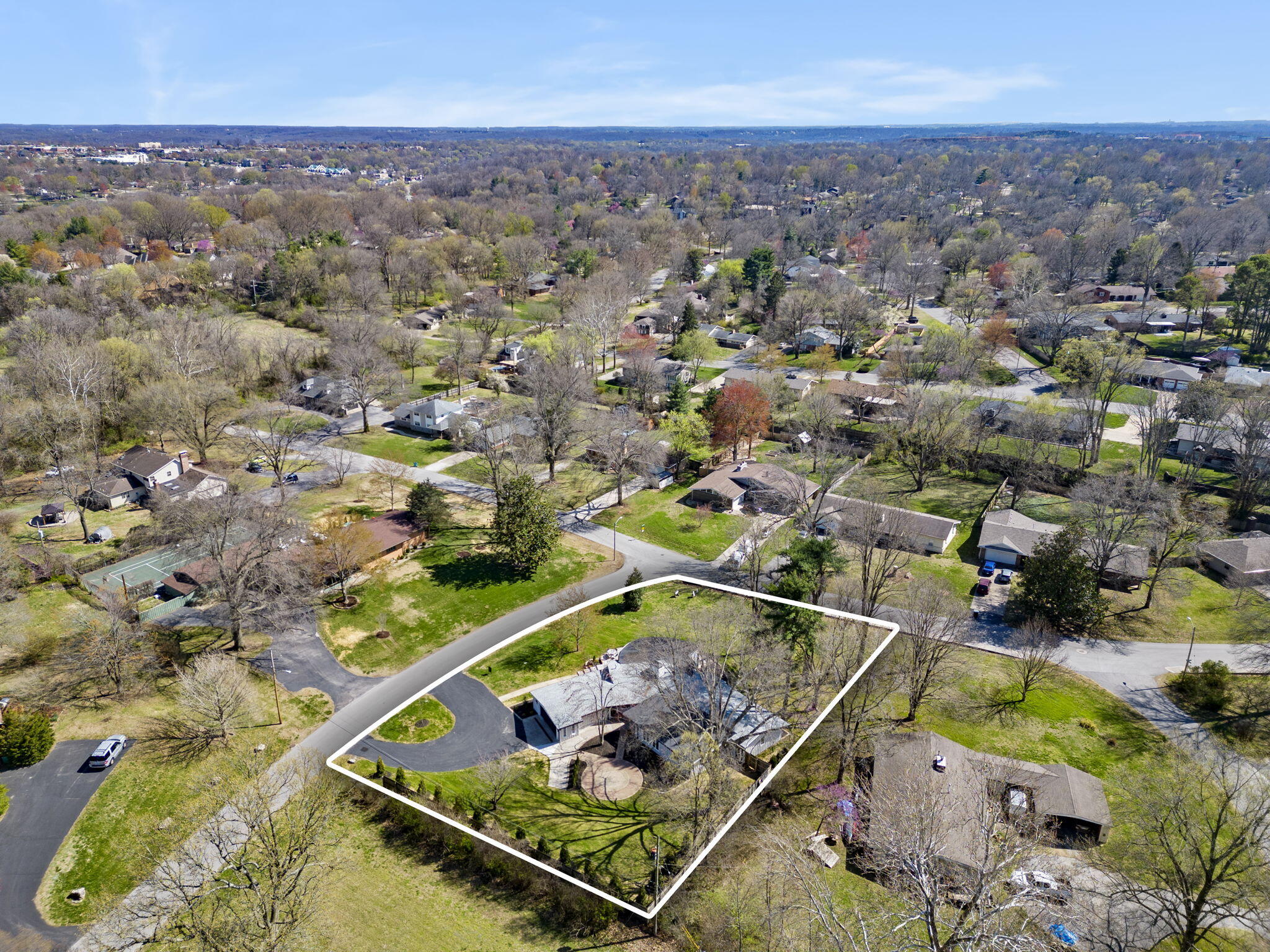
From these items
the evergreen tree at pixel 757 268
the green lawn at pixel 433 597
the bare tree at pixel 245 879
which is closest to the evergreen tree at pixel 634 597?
the green lawn at pixel 433 597

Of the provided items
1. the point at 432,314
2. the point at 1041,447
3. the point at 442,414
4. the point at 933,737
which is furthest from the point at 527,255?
the point at 933,737

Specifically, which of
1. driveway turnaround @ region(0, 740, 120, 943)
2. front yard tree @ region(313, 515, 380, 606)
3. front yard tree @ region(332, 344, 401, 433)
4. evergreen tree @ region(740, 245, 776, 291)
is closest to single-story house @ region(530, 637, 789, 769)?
front yard tree @ region(313, 515, 380, 606)

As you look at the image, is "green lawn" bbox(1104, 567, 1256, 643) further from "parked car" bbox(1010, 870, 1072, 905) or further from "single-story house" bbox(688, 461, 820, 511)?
"parked car" bbox(1010, 870, 1072, 905)

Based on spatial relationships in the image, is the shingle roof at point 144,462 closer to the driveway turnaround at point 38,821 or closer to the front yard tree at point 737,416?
the driveway turnaround at point 38,821

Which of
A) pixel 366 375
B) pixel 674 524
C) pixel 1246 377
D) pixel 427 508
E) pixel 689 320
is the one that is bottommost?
pixel 674 524

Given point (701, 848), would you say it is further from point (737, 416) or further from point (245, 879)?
point (737, 416)

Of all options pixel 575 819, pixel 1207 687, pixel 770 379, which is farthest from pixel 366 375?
pixel 1207 687
